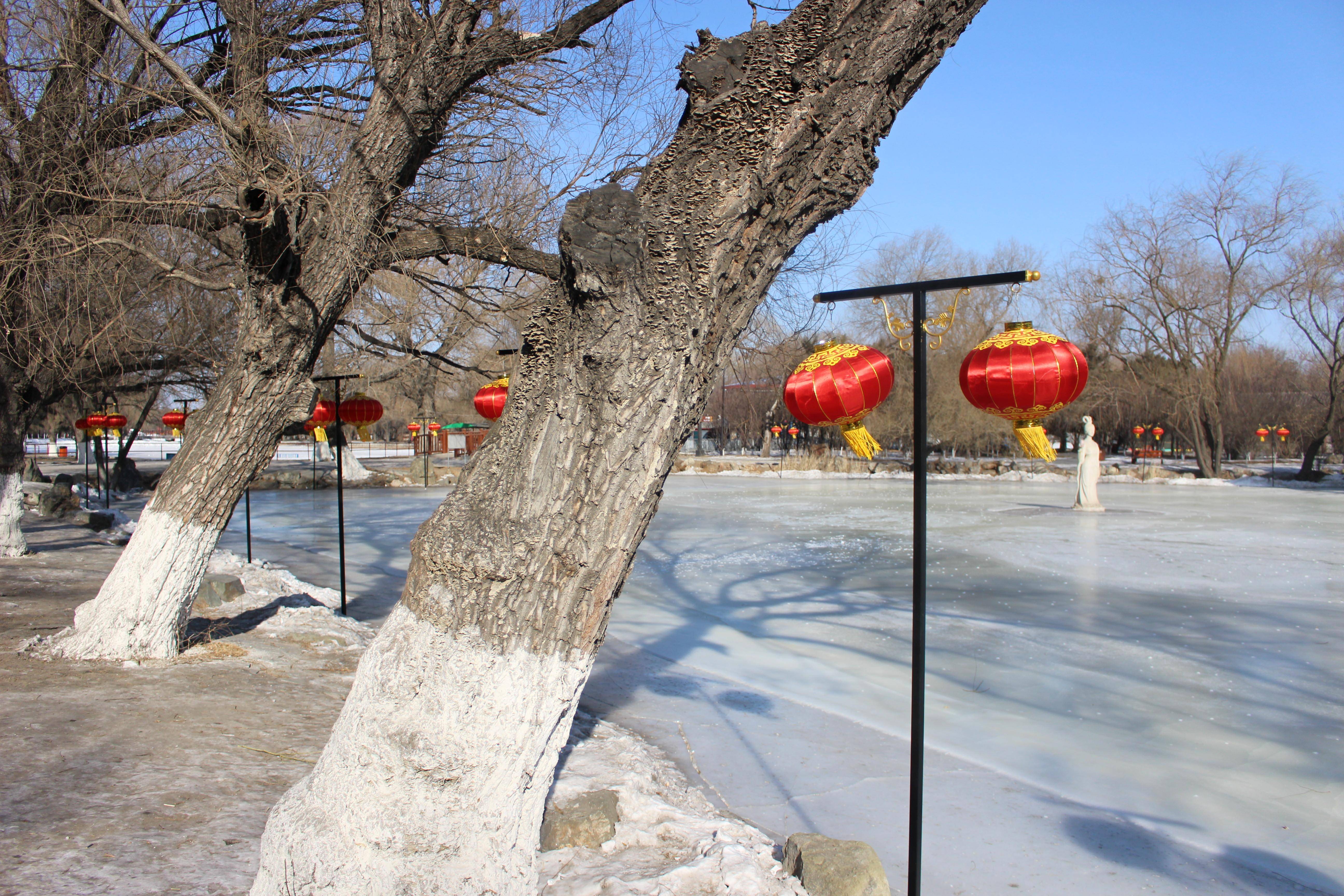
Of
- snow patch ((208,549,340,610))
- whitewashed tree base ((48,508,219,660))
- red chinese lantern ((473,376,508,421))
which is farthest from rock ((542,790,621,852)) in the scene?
red chinese lantern ((473,376,508,421))

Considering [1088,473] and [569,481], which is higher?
[569,481]

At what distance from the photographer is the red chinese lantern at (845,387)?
5.97 meters

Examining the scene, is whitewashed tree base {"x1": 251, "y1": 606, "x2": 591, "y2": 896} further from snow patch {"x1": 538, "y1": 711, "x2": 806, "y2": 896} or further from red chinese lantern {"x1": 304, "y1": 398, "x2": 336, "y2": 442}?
red chinese lantern {"x1": 304, "y1": 398, "x2": 336, "y2": 442}

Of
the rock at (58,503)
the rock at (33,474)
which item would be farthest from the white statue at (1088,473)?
the rock at (33,474)

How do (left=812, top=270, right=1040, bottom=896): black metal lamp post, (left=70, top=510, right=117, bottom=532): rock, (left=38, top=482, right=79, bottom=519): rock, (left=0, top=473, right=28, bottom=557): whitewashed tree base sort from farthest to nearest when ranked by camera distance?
(left=38, top=482, right=79, bottom=519): rock < (left=70, top=510, right=117, bottom=532): rock < (left=0, top=473, right=28, bottom=557): whitewashed tree base < (left=812, top=270, right=1040, bottom=896): black metal lamp post

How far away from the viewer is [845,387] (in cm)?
597

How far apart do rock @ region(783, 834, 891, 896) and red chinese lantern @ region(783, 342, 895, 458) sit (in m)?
3.31

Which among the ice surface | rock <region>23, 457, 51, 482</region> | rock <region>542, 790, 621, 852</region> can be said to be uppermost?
rock <region>23, 457, 51, 482</region>

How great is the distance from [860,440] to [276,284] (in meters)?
4.04

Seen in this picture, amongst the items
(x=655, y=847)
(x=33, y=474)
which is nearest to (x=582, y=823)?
(x=655, y=847)

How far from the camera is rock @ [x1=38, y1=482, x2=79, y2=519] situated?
15.8 metres

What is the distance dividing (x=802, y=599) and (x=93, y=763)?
21.2 feet

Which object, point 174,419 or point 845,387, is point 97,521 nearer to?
point 174,419

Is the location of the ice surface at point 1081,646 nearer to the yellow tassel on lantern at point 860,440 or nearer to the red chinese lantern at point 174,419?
the yellow tassel on lantern at point 860,440
